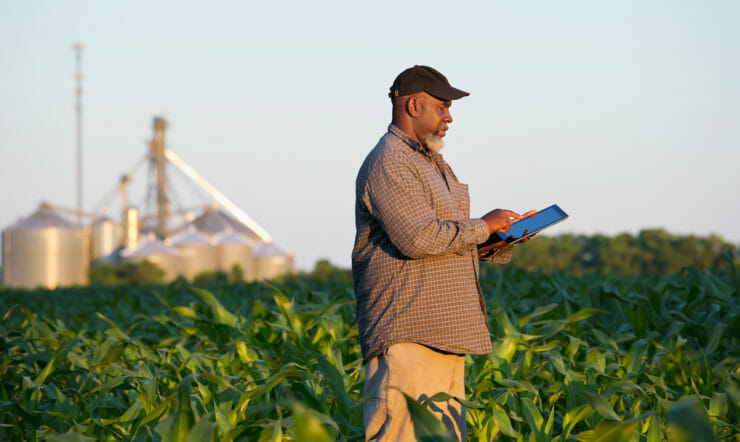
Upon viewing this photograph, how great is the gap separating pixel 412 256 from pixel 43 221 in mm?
62952

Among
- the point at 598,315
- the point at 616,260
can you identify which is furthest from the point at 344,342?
the point at 616,260

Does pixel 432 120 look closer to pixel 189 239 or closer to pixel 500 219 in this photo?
pixel 500 219

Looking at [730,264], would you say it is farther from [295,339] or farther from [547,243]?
[547,243]

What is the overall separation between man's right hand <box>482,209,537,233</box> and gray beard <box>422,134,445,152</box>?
0.32m

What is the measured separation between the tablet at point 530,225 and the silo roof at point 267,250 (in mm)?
64736

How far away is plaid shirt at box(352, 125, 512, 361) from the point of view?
3225mm

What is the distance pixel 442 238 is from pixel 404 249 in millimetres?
140

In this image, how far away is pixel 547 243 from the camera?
302 feet

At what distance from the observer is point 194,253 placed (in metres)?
64.1

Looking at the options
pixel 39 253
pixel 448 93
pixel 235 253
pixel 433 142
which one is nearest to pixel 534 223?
pixel 433 142

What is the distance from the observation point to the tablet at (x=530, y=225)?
347 centimetres

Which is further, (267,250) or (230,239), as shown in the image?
(267,250)

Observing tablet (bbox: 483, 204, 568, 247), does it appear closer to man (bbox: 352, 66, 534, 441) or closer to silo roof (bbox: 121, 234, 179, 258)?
man (bbox: 352, 66, 534, 441)

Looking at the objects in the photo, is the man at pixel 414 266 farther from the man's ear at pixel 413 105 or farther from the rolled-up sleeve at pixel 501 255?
the rolled-up sleeve at pixel 501 255
